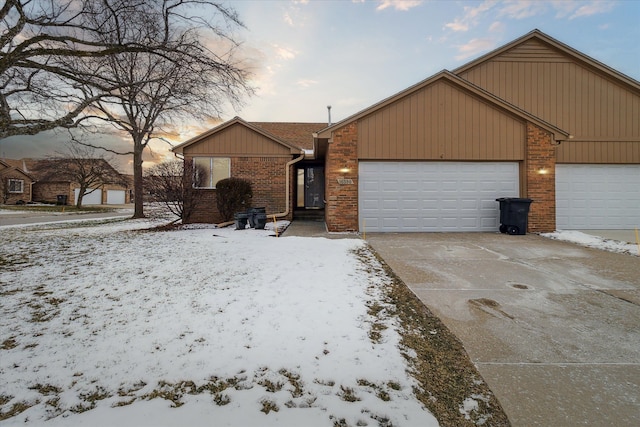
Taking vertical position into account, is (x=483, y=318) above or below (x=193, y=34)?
below

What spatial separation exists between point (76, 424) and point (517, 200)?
9.95 meters

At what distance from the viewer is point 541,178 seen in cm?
890

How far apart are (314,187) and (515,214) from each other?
30.8ft

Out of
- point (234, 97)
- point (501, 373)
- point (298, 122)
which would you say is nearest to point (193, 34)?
point (234, 97)

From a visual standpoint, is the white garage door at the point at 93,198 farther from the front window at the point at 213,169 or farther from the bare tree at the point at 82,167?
the front window at the point at 213,169

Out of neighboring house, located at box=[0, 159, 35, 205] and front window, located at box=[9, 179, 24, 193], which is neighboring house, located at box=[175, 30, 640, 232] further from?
front window, located at box=[9, 179, 24, 193]

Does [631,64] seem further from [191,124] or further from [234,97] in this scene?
[191,124]

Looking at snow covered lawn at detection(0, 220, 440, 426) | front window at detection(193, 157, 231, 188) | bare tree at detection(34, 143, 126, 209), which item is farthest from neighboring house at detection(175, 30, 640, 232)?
bare tree at detection(34, 143, 126, 209)

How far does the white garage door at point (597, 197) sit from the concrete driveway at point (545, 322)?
4303 millimetres

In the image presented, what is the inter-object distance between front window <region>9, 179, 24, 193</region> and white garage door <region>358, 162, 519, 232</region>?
44.1m

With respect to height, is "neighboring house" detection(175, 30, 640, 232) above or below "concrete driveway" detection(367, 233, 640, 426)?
above

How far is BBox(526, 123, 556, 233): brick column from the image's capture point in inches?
348

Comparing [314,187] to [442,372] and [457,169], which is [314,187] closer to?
[457,169]

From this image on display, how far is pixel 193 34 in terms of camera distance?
22.8 feet
